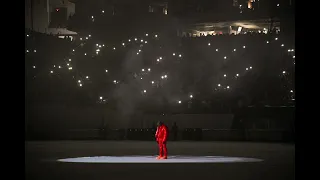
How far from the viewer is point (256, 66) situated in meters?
37.8

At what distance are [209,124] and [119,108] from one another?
649cm

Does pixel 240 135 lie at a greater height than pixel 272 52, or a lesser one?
lesser

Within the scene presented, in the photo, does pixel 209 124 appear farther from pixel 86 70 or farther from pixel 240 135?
pixel 86 70

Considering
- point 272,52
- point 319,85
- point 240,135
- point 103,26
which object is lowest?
point 240,135

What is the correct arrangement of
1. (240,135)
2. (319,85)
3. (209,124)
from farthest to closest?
1. (209,124)
2. (240,135)
3. (319,85)

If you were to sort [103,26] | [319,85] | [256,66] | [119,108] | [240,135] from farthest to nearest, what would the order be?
[103,26] → [256,66] → [119,108] → [240,135] → [319,85]

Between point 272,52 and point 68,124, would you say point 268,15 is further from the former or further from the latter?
point 68,124

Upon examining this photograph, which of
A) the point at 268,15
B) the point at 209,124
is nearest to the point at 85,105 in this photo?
the point at 209,124

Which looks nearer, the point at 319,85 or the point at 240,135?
the point at 319,85

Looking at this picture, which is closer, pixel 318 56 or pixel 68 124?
pixel 318 56

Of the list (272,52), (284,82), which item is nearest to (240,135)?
(284,82)

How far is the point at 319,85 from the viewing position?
7488mm

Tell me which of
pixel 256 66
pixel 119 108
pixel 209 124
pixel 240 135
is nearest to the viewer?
pixel 240 135

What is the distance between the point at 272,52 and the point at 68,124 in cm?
1563
